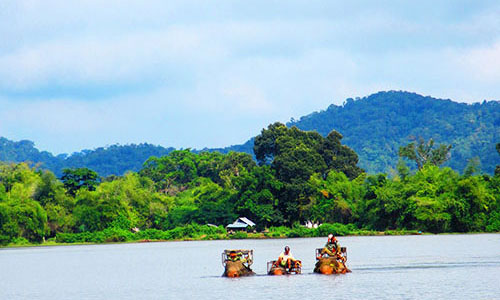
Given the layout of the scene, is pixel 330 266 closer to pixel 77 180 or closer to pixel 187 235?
pixel 187 235

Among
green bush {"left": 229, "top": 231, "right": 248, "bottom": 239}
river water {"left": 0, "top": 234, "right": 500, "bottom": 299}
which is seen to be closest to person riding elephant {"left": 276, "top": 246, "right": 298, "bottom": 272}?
river water {"left": 0, "top": 234, "right": 500, "bottom": 299}

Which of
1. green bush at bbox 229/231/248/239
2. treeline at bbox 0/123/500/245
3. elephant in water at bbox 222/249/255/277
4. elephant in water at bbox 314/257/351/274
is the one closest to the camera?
elephant in water at bbox 314/257/351/274

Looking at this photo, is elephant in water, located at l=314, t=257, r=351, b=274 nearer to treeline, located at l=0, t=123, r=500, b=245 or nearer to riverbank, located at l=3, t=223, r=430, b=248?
treeline, located at l=0, t=123, r=500, b=245

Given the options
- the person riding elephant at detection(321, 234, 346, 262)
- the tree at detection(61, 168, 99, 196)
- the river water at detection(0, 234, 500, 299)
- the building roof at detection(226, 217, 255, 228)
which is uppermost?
the tree at detection(61, 168, 99, 196)

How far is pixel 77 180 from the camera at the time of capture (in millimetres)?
102812

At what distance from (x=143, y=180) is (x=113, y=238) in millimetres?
46389

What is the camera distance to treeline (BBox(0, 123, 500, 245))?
270 feet

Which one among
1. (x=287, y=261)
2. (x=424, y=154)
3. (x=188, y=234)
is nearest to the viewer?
(x=287, y=261)

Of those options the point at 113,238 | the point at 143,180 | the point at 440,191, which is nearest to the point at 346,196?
the point at 440,191

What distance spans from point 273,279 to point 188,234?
5927cm

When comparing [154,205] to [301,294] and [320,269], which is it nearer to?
[320,269]

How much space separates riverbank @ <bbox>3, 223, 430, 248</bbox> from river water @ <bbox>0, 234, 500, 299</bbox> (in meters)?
29.9

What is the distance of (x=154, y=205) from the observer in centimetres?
10444

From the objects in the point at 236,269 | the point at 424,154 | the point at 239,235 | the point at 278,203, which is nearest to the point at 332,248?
the point at 236,269
